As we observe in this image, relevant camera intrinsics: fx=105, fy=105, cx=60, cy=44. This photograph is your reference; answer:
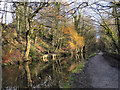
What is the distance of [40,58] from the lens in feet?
62.3

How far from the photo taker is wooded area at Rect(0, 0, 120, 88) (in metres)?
10.9

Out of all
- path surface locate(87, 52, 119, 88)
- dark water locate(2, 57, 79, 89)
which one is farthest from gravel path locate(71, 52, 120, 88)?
dark water locate(2, 57, 79, 89)

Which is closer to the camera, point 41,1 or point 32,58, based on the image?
point 41,1

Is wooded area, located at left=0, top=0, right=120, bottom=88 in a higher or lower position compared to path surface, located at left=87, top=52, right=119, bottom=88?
higher

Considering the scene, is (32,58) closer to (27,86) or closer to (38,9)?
(38,9)

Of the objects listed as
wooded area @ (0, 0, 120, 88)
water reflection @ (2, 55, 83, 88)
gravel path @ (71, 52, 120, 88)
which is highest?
wooded area @ (0, 0, 120, 88)

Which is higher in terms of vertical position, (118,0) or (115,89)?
(118,0)

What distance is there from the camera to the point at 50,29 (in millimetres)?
32312

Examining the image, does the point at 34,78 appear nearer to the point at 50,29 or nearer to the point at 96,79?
the point at 96,79

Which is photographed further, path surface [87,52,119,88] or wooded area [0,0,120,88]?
wooded area [0,0,120,88]

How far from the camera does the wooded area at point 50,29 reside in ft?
35.7

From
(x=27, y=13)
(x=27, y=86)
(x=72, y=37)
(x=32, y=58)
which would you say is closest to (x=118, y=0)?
(x=27, y=86)

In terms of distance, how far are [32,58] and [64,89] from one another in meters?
12.9

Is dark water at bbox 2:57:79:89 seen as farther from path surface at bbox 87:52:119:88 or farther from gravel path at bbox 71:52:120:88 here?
path surface at bbox 87:52:119:88
